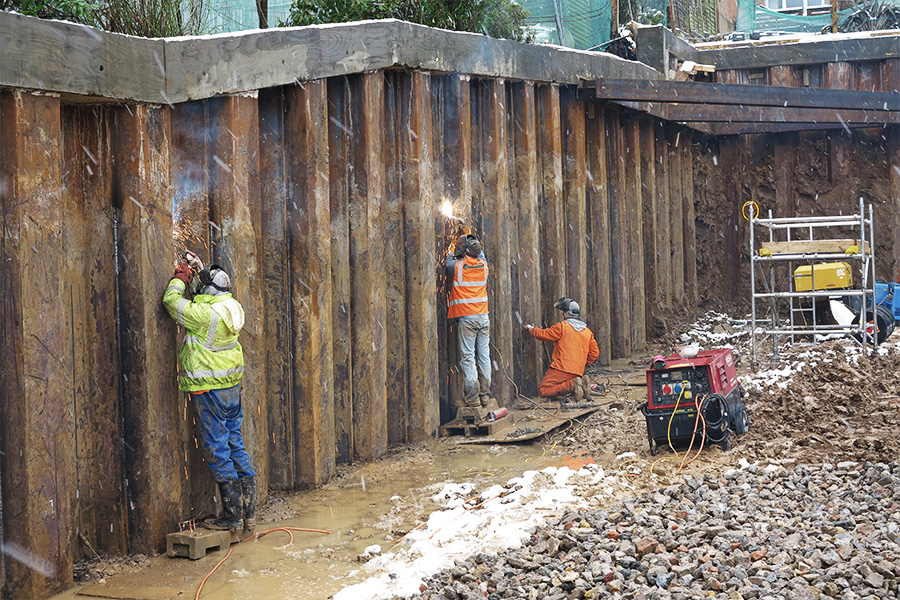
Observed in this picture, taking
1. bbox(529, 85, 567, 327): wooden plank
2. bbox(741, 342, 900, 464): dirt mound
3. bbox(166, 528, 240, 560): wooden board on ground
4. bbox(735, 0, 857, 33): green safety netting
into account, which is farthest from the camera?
bbox(735, 0, 857, 33): green safety netting

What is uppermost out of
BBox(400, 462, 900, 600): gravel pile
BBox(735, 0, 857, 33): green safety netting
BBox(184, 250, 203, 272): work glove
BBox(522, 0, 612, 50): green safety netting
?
BBox(735, 0, 857, 33): green safety netting

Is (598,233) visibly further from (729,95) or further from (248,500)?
(248,500)

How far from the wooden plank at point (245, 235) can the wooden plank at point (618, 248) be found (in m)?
7.54

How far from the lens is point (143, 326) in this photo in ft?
21.8

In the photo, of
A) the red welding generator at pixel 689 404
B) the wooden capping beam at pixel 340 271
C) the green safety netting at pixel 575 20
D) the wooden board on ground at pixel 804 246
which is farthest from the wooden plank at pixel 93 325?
the green safety netting at pixel 575 20

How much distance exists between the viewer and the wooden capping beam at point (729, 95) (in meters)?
12.9

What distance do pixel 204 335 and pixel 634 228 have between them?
9402 millimetres

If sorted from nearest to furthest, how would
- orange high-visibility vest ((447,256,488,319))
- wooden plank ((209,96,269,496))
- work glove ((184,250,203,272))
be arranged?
work glove ((184,250,203,272)) → wooden plank ((209,96,269,496)) → orange high-visibility vest ((447,256,488,319))

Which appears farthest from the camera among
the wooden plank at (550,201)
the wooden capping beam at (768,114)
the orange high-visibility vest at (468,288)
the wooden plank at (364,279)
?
the wooden capping beam at (768,114)

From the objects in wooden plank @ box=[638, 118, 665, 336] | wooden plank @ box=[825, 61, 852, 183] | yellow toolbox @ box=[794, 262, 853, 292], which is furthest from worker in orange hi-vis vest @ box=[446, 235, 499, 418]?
wooden plank @ box=[825, 61, 852, 183]

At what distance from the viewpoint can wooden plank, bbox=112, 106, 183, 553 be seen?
21.9 ft

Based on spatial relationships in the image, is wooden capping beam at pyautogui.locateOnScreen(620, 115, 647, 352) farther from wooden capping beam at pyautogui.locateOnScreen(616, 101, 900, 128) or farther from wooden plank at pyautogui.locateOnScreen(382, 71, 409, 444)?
wooden plank at pyautogui.locateOnScreen(382, 71, 409, 444)

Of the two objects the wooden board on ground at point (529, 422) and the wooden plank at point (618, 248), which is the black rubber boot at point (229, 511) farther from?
the wooden plank at point (618, 248)

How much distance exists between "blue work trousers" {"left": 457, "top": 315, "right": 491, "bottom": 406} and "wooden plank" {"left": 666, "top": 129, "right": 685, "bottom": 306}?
23.0 ft
